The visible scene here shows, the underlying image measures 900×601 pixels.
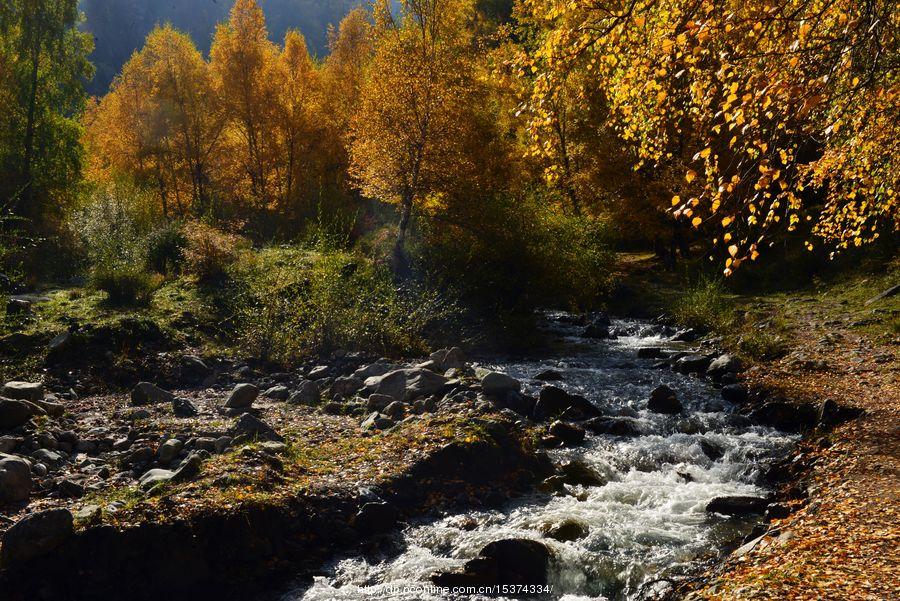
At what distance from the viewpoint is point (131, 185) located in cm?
2275

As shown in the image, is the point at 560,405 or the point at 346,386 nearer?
the point at 560,405

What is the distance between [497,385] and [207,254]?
10.5 metres

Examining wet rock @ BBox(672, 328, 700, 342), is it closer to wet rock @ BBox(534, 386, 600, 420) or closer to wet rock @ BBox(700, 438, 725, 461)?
wet rock @ BBox(534, 386, 600, 420)

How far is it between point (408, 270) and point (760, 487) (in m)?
12.1

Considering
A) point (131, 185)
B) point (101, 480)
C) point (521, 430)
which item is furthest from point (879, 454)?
point (131, 185)

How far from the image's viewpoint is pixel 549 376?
13195mm

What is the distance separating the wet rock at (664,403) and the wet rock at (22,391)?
955 cm

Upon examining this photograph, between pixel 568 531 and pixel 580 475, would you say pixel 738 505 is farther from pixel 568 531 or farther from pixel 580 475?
pixel 568 531

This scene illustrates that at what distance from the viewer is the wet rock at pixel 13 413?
7922mm

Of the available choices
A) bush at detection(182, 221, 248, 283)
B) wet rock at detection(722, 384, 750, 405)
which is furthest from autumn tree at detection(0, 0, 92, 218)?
wet rock at detection(722, 384, 750, 405)

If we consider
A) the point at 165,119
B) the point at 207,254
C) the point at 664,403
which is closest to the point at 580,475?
the point at 664,403

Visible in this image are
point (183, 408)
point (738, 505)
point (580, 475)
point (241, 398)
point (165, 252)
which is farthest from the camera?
point (165, 252)

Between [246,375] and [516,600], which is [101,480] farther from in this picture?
[246,375]

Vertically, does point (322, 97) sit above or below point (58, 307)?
above
